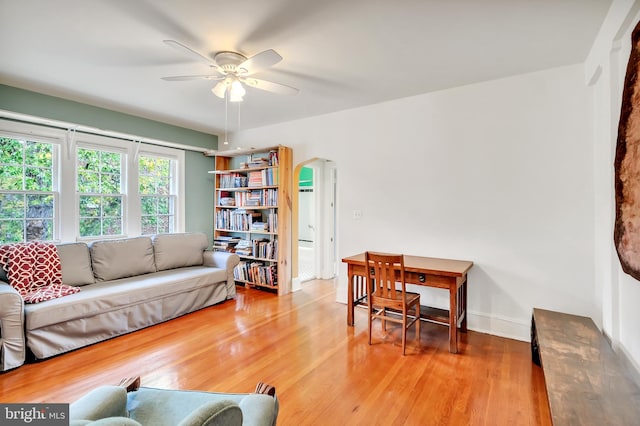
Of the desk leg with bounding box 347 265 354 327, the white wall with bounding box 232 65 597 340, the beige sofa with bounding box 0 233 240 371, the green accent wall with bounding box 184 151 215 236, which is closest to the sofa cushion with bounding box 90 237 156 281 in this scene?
the beige sofa with bounding box 0 233 240 371

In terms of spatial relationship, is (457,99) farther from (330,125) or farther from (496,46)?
(330,125)

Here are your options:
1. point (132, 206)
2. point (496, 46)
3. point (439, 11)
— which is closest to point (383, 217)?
point (496, 46)

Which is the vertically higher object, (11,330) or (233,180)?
(233,180)

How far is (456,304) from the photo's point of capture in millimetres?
2766

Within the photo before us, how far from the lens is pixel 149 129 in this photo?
446 centimetres

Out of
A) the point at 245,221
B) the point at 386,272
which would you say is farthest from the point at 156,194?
the point at 386,272

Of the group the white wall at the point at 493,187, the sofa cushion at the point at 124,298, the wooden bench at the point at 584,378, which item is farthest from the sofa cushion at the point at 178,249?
the wooden bench at the point at 584,378

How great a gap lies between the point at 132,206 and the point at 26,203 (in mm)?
1099

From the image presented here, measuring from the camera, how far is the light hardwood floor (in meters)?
1.93

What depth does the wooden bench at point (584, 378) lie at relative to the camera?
4.55ft

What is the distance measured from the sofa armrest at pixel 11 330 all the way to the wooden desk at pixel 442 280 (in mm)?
2800

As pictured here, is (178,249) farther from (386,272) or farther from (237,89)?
(386,272)

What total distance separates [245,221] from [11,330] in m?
2.86

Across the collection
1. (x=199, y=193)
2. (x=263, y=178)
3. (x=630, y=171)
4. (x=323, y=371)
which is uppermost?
(x=263, y=178)
